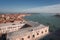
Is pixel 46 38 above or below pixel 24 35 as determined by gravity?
below

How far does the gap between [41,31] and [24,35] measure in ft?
19.9

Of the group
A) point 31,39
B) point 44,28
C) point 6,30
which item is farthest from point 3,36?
point 44,28

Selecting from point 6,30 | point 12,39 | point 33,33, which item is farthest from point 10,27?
point 12,39

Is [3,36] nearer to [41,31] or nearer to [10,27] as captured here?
[10,27]

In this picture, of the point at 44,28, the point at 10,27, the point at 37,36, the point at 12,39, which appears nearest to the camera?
the point at 12,39

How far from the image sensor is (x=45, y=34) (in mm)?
27125

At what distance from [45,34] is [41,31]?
1828 millimetres

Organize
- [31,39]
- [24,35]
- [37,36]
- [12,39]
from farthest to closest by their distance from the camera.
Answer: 1. [37,36]
2. [31,39]
3. [24,35]
4. [12,39]

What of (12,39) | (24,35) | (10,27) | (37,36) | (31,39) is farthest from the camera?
(10,27)

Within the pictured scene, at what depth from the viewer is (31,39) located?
2330 centimetres

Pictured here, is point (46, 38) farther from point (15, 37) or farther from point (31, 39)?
point (15, 37)

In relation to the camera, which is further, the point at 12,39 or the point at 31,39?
the point at 31,39

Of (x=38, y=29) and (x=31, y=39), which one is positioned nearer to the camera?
(x=31, y=39)

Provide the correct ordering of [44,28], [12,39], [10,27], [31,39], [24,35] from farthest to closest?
[10,27], [44,28], [31,39], [24,35], [12,39]
